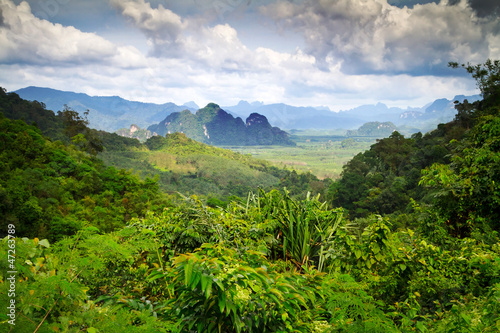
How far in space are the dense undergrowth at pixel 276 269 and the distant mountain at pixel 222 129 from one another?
181 metres

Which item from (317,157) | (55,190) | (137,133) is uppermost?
(137,133)

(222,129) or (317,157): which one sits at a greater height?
(222,129)

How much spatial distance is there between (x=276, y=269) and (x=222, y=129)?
7486 inches

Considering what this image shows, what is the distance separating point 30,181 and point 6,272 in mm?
18121

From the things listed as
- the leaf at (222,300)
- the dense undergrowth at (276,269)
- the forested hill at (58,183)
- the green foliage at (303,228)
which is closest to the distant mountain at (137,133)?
the forested hill at (58,183)

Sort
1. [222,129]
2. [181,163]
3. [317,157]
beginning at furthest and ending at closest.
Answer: [222,129] → [317,157] → [181,163]

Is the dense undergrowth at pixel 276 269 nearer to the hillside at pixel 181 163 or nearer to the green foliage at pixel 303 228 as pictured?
the green foliage at pixel 303 228

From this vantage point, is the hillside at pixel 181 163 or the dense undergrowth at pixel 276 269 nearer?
the dense undergrowth at pixel 276 269

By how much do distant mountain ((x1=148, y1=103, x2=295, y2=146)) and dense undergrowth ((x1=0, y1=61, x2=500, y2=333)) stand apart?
18058 cm

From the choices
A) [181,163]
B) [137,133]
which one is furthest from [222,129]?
[181,163]

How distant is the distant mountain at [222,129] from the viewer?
186375 millimetres

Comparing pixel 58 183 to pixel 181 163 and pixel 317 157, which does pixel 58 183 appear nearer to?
pixel 181 163

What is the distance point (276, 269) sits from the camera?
205 centimetres

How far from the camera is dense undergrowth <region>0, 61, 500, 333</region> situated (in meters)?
1.18
